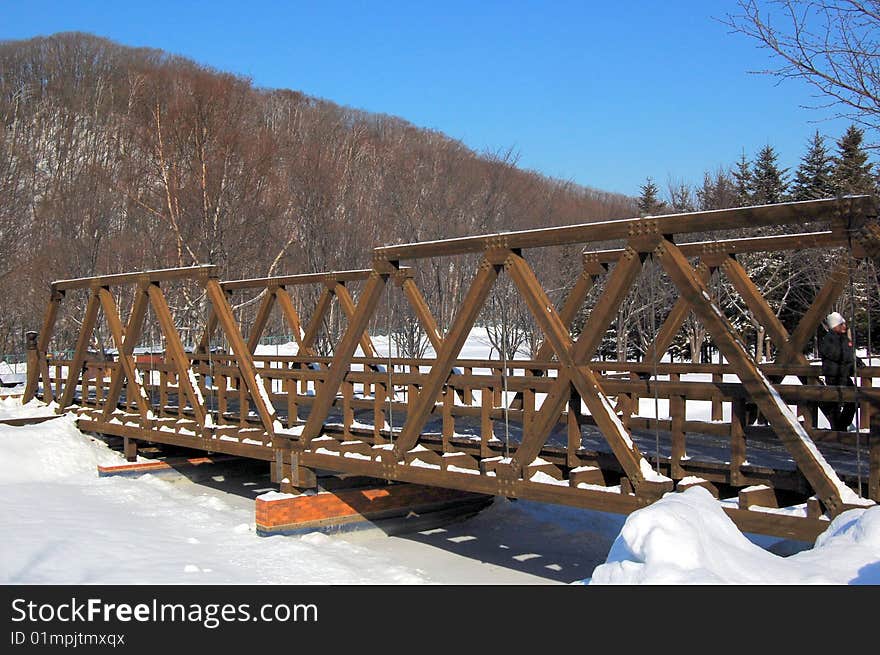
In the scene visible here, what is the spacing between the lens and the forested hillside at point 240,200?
28031 mm

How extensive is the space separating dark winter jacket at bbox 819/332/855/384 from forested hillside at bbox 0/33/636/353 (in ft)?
55.3

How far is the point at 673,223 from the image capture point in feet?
25.3

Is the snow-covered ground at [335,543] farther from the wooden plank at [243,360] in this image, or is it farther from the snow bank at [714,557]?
the wooden plank at [243,360]

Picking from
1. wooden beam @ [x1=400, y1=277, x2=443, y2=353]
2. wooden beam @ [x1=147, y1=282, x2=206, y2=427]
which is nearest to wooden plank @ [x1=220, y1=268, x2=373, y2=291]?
wooden beam @ [x1=400, y1=277, x2=443, y2=353]

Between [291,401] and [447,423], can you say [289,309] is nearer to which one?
[291,401]

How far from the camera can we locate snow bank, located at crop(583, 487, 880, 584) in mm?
5293

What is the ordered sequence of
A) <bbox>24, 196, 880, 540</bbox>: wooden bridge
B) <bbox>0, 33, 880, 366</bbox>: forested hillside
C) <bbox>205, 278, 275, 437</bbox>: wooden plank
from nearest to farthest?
<bbox>24, 196, 880, 540</bbox>: wooden bridge
<bbox>205, 278, 275, 437</bbox>: wooden plank
<bbox>0, 33, 880, 366</bbox>: forested hillside

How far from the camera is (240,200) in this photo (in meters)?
29.3

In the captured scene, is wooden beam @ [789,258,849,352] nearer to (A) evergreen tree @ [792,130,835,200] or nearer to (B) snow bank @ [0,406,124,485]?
(B) snow bank @ [0,406,124,485]

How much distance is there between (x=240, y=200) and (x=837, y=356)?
2335cm

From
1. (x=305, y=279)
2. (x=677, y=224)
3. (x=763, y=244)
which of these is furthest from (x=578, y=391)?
(x=305, y=279)
